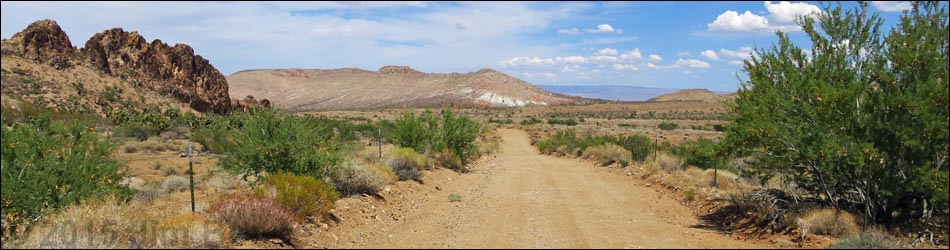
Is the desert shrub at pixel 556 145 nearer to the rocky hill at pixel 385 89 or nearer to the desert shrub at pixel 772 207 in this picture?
the desert shrub at pixel 772 207

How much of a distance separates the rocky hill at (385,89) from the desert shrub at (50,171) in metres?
120

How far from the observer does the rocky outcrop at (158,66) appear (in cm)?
5569

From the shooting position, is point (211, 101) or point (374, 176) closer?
point (374, 176)

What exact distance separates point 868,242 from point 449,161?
1687cm

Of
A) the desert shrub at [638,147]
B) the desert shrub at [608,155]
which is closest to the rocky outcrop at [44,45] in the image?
the desert shrub at [608,155]

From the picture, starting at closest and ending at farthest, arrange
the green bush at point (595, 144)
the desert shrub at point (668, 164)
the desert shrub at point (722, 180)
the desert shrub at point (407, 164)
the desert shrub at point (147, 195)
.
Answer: the desert shrub at point (147, 195) < the desert shrub at point (722, 180) < the desert shrub at point (407, 164) < the desert shrub at point (668, 164) < the green bush at point (595, 144)

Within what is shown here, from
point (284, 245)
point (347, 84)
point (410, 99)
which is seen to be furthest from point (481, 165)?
point (347, 84)

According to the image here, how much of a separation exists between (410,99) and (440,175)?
124m

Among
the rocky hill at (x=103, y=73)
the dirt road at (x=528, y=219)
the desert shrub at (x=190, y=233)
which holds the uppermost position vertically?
the rocky hill at (x=103, y=73)

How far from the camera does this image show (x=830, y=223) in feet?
33.2

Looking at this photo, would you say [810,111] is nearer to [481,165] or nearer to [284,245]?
[284,245]

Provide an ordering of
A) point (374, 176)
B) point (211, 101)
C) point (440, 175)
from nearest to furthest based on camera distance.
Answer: point (374, 176)
point (440, 175)
point (211, 101)

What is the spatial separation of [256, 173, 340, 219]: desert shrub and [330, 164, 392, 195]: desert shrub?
74.5 inches

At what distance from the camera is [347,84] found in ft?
541
